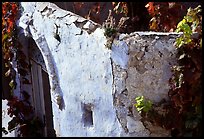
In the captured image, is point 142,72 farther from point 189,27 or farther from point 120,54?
point 189,27

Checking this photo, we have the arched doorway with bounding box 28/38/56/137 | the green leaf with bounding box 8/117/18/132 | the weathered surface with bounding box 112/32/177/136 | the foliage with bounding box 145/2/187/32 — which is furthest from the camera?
the arched doorway with bounding box 28/38/56/137

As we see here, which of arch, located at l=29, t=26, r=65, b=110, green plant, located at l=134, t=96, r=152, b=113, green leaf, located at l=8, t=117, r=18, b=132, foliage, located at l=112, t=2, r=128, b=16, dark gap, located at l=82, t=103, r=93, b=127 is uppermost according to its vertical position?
foliage, located at l=112, t=2, r=128, b=16

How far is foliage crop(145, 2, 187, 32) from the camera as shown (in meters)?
5.26

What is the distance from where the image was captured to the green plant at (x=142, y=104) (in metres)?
4.08

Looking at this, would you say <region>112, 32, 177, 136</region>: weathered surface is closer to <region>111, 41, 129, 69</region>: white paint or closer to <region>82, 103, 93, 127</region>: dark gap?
<region>111, 41, 129, 69</region>: white paint

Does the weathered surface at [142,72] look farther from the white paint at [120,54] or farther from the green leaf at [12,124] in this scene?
the green leaf at [12,124]

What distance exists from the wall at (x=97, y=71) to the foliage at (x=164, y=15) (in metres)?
0.91

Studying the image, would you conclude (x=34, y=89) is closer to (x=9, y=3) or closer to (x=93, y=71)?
(x=9, y=3)

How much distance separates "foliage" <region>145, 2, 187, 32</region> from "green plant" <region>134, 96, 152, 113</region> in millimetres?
1370

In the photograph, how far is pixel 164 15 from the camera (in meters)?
5.27

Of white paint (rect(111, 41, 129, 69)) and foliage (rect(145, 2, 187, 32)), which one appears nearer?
white paint (rect(111, 41, 129, 69))

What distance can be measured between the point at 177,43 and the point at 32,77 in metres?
3.16

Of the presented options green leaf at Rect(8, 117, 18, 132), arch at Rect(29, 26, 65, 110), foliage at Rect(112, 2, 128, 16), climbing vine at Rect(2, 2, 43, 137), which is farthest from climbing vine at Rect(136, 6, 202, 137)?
green leaf at Rect(8, 117, 18, 132)

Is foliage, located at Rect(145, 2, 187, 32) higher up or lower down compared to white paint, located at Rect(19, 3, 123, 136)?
higher up
